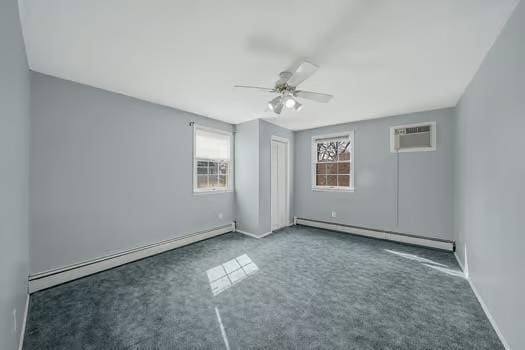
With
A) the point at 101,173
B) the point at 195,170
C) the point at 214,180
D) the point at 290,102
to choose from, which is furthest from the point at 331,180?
the point at 101,173

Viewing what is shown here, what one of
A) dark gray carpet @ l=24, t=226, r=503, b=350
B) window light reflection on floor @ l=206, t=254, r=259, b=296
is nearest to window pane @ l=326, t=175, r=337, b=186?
dark gray carpet @ l=24, t=226, r=503, b=350

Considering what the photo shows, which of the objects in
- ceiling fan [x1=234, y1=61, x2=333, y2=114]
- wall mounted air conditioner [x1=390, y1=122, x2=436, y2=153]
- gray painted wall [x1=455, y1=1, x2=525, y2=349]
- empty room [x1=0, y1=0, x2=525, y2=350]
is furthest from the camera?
wall mounted air conditioner [x1=390, y1=122, x2=436, y2=153]

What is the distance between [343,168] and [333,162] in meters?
0.29

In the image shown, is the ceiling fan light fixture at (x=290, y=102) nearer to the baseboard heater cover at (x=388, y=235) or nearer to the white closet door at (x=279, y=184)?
the white closet door at (x=279, y=184)

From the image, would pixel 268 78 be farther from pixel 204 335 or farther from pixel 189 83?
pixel 204 335

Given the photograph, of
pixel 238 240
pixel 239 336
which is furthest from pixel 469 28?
pixel 238 240

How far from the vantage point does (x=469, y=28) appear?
1683 millimetres

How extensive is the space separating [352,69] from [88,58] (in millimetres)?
2879

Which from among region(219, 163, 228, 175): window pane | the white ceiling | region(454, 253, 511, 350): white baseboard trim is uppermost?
the white ceiling

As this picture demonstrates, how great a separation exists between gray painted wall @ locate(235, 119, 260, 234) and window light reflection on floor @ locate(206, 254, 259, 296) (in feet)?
4.11

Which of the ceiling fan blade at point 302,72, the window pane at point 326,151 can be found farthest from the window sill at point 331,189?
the ceiling fan blade at point 302,72

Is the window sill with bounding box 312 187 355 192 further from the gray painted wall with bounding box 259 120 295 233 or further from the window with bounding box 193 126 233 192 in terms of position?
the window with bounding box 193 126 233 192

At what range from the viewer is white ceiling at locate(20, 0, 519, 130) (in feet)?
4.93

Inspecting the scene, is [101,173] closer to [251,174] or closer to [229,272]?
[229,272]
